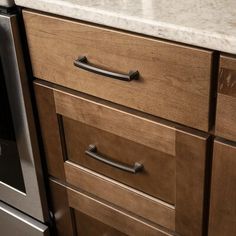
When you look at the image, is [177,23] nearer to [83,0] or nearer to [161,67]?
[161,67]

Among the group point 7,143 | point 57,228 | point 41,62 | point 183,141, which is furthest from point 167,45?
point 57,228

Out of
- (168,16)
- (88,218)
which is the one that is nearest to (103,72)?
(168,16)

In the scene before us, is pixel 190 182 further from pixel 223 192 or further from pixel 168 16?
pixel 168 16

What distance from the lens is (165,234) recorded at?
3.14 ft

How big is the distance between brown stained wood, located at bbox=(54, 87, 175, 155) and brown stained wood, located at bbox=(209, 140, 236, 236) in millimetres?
90

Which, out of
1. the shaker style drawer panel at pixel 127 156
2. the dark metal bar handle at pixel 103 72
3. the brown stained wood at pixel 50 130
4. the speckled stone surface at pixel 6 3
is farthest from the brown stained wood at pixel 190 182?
the speckled stone surface at pixel 6 3

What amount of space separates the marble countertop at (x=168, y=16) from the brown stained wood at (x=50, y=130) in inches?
7.8

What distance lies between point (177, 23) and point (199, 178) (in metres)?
0.28

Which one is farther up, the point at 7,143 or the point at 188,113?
the point at 188,113

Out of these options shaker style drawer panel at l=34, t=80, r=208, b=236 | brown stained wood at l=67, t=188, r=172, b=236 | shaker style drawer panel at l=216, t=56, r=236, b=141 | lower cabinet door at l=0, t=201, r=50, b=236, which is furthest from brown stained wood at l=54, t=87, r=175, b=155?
lower cabinet door at l=0, t=201, r=50, b=236

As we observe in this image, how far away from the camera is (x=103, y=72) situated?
0.84m

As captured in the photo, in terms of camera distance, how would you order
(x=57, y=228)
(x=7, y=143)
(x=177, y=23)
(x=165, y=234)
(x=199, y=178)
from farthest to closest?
(x=57, y=228) → (x=7, y=143) → (x=165, y=234) → (x=199, y=178) → (x=177, y=23)

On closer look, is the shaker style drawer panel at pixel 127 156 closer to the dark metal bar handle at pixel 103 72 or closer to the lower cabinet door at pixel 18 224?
the dark metal bar handle at pixel 103 72

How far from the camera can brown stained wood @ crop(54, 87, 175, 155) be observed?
84cm
